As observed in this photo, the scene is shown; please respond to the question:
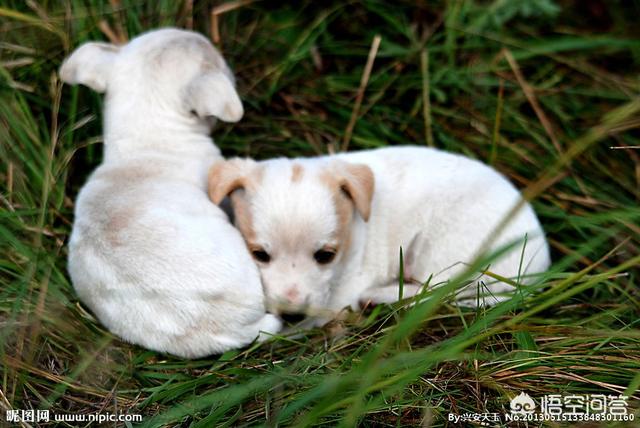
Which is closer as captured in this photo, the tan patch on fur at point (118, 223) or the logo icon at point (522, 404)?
the logo icon at point (522, 404)

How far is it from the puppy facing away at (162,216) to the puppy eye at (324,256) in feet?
1.07

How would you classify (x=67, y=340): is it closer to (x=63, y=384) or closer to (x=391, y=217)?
(x=63, y=384)

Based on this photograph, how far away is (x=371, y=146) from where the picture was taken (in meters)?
4.37

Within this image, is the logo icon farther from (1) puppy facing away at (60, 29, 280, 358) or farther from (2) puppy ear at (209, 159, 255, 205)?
(2) puppy ear at (209, 159, 255, 205)

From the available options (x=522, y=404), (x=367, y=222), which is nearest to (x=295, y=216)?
(x=367, y=222)

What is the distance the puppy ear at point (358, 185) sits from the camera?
10.6 feet

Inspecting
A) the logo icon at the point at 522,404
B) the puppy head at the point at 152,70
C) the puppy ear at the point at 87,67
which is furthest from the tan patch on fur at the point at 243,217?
the logo icon at the point at 522,404

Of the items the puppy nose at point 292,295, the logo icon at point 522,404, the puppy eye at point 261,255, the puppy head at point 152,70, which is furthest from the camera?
the puppy head at point 152,70

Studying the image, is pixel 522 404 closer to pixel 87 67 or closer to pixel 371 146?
pixel 371 146

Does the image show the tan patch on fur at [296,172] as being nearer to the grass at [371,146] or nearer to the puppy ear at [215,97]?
the puppy ear at [215,97]

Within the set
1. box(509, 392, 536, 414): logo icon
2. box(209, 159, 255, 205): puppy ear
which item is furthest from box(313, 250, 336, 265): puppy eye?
box(509, 392, 536, 414): logo icon

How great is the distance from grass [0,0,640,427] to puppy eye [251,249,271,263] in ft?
1.24

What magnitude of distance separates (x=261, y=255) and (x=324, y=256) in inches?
11.9

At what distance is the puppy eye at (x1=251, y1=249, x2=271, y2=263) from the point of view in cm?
314
